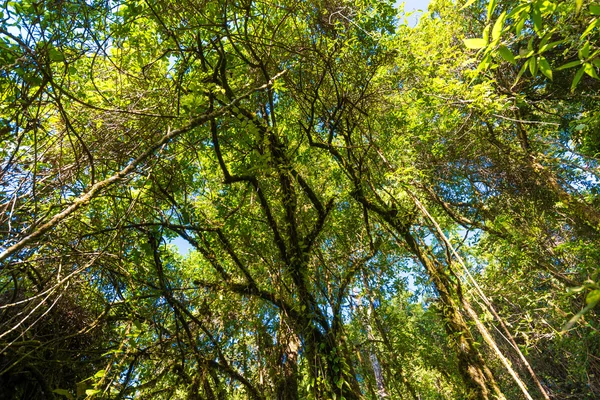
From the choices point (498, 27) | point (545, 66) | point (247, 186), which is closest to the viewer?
point (498, 27)

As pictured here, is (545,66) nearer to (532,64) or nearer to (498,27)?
(532,64)

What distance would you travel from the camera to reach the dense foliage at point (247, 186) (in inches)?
88.4

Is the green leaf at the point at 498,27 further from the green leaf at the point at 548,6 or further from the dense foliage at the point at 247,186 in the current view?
the green leaf at the point at 548,6

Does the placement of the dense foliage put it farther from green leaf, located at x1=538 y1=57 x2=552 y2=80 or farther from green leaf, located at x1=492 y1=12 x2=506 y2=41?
green leaf, located at x1=538 y1=57 x2=552 y2=80

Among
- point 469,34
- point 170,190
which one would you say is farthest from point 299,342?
point 469,34

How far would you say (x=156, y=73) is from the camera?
140 inches

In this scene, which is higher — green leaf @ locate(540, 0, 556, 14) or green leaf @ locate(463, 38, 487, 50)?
green leaf @ locate(540, 0, 556, 14)

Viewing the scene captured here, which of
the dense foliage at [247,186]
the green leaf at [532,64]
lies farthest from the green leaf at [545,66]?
the dense foliage at [247,186]

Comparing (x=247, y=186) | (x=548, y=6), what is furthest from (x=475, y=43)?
(x=247, y=186)

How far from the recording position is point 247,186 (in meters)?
3.48

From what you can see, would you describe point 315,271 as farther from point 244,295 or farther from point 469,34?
point 469,34

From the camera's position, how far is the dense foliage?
225 centimetres

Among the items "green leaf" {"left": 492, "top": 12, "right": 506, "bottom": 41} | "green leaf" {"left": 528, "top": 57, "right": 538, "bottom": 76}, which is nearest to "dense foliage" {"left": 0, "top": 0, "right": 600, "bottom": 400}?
"green leaf" {"left": 492, "top": 12, "right": 506, "bottom": 41}

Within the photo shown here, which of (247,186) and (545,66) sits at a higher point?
(247,186)
